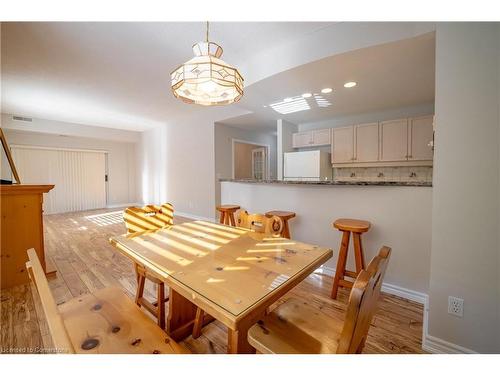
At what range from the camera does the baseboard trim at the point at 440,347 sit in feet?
4.20

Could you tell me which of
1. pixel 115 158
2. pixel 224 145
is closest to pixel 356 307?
pixel 224 145

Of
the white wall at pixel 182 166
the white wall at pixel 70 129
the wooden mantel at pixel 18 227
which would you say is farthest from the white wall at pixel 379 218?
the white wall at pixel 70 129

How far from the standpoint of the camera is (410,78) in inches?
98.8

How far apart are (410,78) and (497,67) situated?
1608 millimetres

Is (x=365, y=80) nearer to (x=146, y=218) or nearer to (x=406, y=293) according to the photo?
(x=406, y=293)

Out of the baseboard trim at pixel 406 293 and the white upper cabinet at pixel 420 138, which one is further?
the white upper cabinet at pixel 420 138

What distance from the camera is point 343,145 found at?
4074mm

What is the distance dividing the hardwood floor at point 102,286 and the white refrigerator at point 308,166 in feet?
7.30

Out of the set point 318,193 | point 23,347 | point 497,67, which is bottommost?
point 23,347

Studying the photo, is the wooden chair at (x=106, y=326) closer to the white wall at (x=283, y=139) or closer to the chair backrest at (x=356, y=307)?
the chair backrest at (x=356, y=307)

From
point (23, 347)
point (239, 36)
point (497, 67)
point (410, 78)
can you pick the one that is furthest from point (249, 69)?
point (23, 347)

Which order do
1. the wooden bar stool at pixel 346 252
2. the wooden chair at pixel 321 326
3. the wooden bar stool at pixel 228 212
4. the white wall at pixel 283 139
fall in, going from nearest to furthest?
the wooden chair at pixel 321 326 < the wooden bar stool at pixel 346 252 < the wooden bar stool at pixel 228 212 < the white wall at pixel 283 139

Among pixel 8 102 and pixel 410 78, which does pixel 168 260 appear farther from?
pixel 8 102

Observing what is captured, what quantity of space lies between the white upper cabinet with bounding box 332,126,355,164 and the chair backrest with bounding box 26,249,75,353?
14.0 feet
